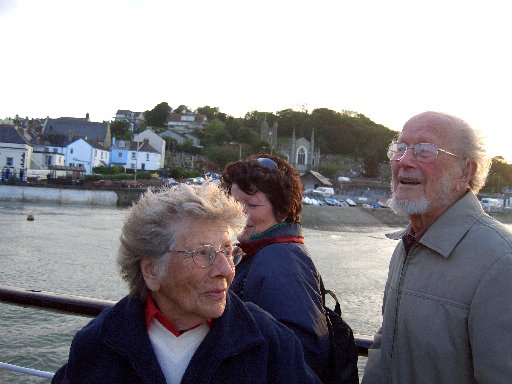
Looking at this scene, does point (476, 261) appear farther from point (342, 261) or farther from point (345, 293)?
point (342, 261)

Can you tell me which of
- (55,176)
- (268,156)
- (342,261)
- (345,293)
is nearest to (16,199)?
(55,176)

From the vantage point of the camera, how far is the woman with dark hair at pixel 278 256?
6.30 ft

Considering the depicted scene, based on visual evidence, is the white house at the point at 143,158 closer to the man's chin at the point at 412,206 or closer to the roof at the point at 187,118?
the roof at the point at 187,118

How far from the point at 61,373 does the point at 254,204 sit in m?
1.05

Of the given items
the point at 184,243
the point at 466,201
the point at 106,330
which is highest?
the point at 466,201

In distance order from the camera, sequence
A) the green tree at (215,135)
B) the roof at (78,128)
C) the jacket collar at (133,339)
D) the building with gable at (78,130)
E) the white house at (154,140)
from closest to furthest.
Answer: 1. the jacket collar at (133,339)
2. the building with gable at (78,130)
3. the roof at (78,128)
4. the white house at (154,140)
5. the green tree at (215,135)

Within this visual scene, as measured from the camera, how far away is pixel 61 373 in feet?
5.85

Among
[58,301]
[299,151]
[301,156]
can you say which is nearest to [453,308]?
[58,301]

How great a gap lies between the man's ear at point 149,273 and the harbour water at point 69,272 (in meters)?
0.21

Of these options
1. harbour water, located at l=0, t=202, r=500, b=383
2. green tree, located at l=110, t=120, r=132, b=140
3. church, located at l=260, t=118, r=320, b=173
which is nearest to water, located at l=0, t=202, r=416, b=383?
harbour water, located at l=0, t=202, r=500, b=383

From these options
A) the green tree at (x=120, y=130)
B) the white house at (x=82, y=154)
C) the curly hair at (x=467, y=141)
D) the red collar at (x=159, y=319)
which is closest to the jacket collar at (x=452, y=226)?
the curly hair at (x=467, y=141)

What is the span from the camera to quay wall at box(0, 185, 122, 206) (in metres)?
50.8

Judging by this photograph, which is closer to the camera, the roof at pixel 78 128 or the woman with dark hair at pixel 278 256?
the woman with dark hair at pixel 278 256

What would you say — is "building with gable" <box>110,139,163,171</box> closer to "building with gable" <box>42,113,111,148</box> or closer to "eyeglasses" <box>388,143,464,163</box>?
"building with gable" <box>42,113,111,148</box>
